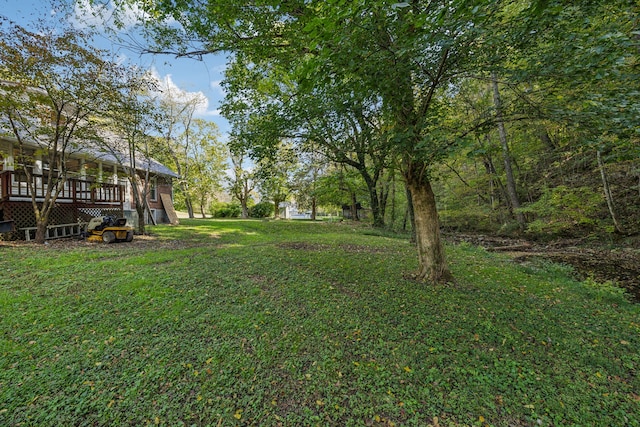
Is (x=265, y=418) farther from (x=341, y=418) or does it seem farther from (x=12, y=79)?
(x=12, y=79)

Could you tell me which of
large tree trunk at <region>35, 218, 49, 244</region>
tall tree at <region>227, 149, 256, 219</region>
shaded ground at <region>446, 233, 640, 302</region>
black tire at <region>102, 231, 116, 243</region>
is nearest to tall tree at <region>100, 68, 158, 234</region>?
black tire at <region>102, 231, 116, 243</region>

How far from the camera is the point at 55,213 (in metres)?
8.36

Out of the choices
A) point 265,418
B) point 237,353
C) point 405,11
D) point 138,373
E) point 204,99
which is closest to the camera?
point 265,418

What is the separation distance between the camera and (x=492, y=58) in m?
3.13

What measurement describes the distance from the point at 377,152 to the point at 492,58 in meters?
2.05

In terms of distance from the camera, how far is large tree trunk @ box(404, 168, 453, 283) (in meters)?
4.15

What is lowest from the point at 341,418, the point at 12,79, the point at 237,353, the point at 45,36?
the point at 341,418

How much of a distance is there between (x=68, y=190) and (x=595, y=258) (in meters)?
16.7

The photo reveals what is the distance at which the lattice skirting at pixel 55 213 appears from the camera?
7000 millimetres

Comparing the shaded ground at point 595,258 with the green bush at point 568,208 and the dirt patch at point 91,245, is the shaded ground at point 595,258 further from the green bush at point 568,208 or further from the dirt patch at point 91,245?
the dirt patch at point 91,245

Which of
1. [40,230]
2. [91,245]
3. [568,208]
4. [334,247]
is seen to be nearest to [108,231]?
[91,245]

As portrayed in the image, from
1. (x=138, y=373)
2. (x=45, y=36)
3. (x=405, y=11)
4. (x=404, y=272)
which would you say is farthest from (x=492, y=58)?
(x=45, y=36)

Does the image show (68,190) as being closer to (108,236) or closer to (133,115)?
(108,236)

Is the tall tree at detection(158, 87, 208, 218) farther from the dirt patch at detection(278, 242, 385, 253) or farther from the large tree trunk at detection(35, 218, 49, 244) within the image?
the dirt patch at detection(278, 242, 385, 253)
